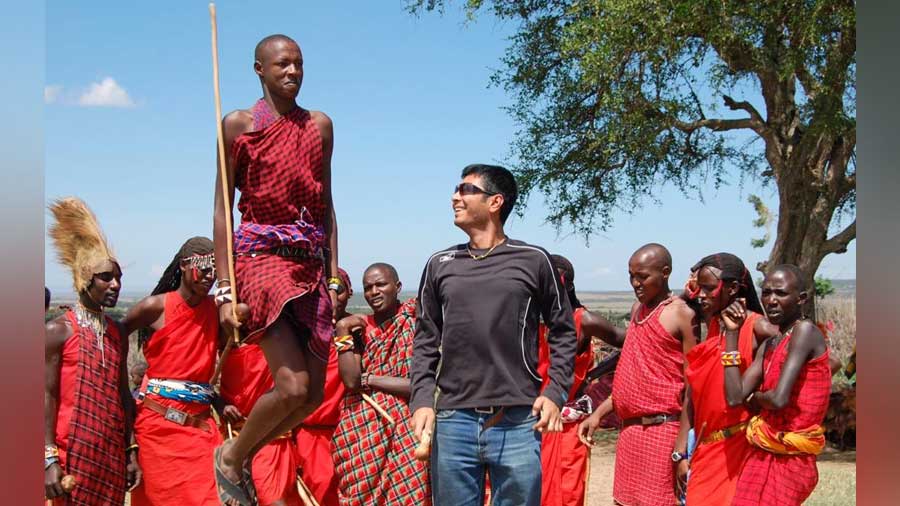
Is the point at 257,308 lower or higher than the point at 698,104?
lower

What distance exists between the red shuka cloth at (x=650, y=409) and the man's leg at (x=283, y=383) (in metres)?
2.41

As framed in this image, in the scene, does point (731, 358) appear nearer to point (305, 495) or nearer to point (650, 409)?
point (650, 409)

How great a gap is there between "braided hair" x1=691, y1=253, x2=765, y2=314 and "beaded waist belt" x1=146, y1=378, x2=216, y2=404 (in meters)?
3.19

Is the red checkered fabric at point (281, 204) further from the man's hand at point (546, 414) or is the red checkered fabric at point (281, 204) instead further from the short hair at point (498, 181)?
the man's hand at point (546, 414)

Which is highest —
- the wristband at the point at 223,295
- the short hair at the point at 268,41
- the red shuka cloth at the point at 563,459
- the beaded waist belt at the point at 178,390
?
the short hair at the point at 268,41

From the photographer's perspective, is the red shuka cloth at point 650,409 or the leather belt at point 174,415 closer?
the red shuka cloth at point 650,409

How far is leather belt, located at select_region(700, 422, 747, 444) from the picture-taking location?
6.01 metres

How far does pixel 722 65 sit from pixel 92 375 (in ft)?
32.7

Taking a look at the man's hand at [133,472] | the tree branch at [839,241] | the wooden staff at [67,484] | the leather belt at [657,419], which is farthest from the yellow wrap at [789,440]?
the tree branch at [839,241]

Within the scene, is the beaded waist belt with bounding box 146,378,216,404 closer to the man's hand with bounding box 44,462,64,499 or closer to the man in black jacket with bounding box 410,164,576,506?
the man's hand with bounding box 44,462,64,499

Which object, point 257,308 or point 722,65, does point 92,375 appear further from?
point 722,65

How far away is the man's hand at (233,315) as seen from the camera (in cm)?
476

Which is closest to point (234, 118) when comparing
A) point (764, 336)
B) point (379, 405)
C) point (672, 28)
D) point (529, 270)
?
point (529, 270)

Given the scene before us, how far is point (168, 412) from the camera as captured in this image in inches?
256
